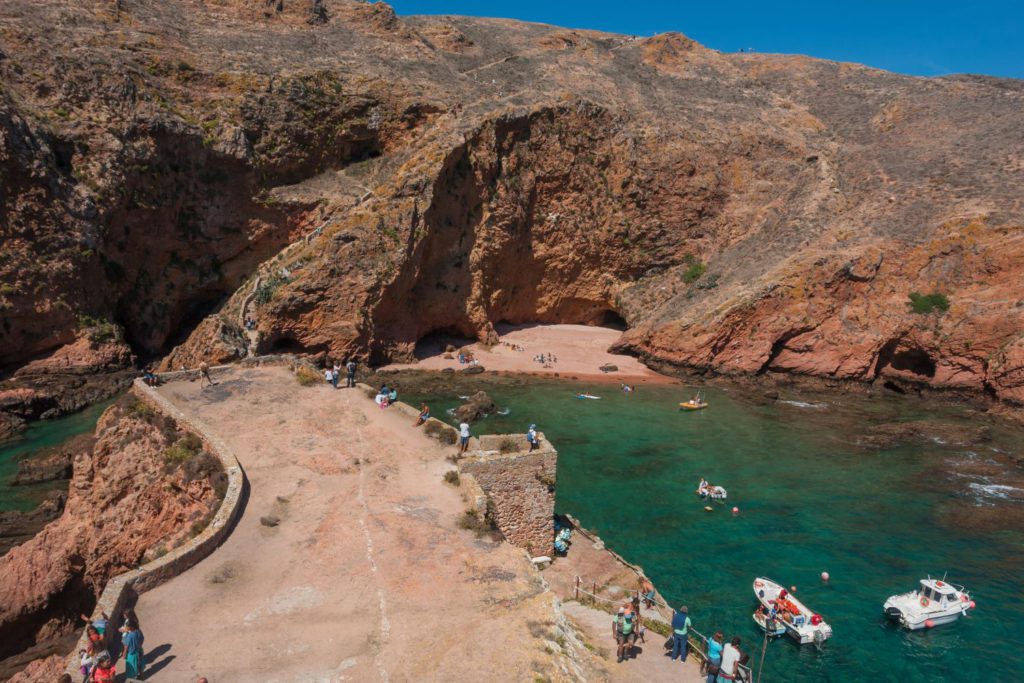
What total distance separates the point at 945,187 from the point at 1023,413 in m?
20.9

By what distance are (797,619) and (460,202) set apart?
130 ft

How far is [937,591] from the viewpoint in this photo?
1884cm

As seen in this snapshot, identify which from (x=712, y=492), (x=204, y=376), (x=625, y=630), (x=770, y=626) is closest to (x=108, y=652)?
(x=625, y=630)

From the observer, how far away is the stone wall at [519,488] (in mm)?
18312

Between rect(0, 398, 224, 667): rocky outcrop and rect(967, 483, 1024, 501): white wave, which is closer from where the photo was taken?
rect(0, 398, 224, 667): rocky outcrop

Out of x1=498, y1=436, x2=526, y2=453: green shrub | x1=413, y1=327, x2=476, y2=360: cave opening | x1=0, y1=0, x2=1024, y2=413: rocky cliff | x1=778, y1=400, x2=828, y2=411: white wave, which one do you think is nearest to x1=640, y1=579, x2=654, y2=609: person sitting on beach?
x1=498, y1=436, x2=526, y2=453: green shrub

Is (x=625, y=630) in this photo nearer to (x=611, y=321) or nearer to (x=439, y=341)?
(x=439, y=341)

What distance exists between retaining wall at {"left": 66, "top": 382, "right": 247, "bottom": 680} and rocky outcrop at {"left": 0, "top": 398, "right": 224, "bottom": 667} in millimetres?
405

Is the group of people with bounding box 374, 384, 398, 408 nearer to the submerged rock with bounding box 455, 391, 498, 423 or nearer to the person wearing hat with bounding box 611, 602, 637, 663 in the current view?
the submerged rock with bounding box 455, 391, 498, 423

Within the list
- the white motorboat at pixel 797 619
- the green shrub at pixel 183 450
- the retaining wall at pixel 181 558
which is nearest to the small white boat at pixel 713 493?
the white motorboat at pixel 797 619

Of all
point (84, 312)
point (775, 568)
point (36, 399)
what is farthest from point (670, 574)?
point (84, 312)

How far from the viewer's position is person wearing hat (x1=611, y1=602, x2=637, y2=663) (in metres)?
14.7

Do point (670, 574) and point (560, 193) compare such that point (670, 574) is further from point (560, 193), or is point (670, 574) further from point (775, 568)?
point (560, 193)

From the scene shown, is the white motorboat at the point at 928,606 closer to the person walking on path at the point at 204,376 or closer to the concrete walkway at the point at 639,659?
the concrete walkway at the point at 639,659
